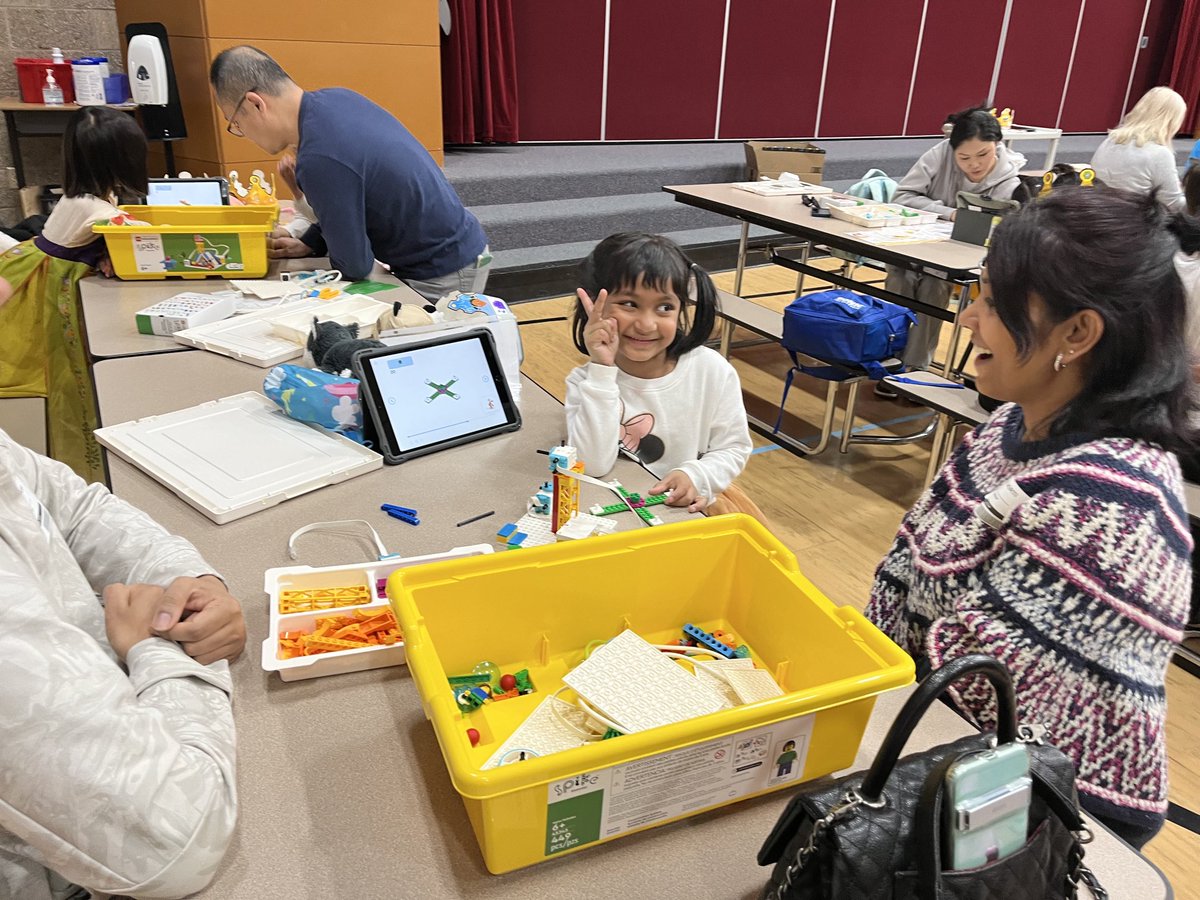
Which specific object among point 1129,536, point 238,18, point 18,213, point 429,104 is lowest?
point 18,213

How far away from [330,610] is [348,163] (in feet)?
5.59

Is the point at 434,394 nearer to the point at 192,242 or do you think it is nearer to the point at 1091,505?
the point at 1091,505

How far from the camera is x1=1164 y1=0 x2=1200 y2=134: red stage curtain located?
29.0 ft

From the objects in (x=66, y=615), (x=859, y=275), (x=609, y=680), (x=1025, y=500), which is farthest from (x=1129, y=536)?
(x=859, y=275)

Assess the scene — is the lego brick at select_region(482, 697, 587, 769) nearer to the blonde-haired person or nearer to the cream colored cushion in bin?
the cream colored cushion in bin

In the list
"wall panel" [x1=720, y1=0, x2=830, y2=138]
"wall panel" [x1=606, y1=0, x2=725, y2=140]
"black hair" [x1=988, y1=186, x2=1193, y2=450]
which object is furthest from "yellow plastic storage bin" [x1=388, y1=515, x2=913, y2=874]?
"wall panel" [x1=720, y1=0, x2=830, y2=138]

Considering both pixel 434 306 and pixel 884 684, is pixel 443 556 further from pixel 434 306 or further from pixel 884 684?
pixel 434 306

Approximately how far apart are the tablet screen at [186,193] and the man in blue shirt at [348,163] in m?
0.22

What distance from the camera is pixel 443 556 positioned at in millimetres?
1232

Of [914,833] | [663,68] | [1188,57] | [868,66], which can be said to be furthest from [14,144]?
[1188,57]

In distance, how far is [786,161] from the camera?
539cm

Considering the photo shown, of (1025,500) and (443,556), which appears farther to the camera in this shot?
(443,556)

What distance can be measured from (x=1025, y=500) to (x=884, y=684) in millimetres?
397

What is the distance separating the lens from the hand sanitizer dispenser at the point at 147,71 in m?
4.21
